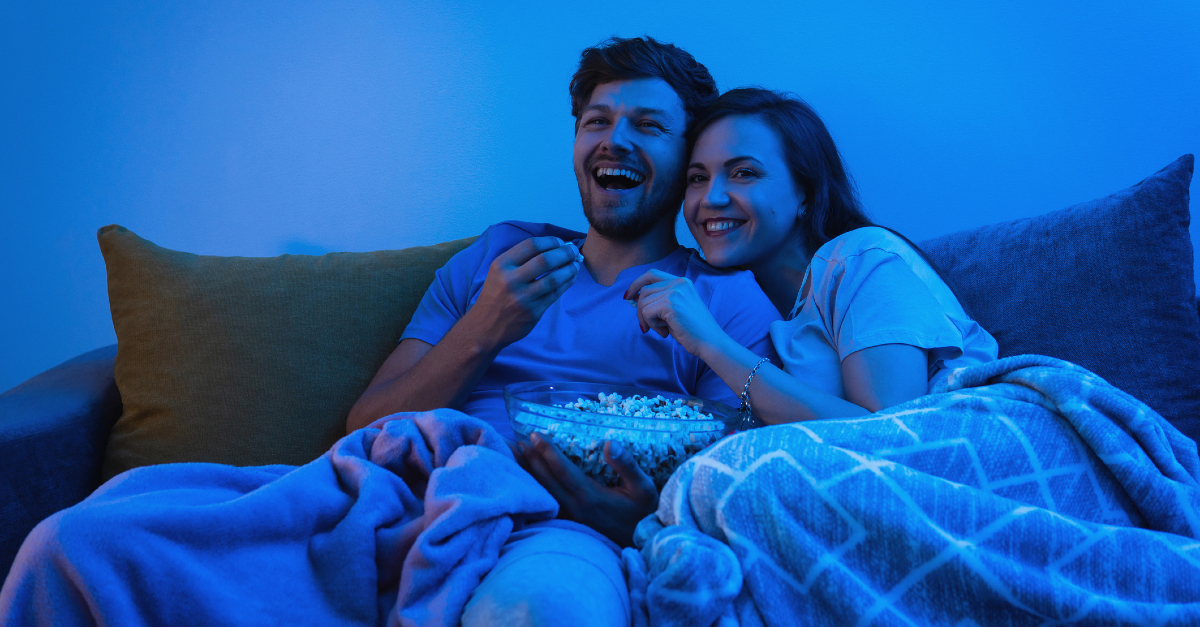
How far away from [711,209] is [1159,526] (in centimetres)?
91

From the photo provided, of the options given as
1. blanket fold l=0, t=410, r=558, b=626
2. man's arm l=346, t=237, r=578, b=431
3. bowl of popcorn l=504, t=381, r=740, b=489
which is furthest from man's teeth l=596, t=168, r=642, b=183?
blanket fold l=0, t=410, r=558, b=626

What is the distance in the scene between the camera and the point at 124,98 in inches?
80.8

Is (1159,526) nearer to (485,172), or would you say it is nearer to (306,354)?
(306,354)

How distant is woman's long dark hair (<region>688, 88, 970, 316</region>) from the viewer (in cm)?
152

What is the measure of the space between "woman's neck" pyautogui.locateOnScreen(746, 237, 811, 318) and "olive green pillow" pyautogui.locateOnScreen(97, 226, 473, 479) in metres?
0.78

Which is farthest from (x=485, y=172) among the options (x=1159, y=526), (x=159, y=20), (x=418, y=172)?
(x=1159, y=526)

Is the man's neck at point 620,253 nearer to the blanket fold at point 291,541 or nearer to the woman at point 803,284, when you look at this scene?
the woman at point 803,284

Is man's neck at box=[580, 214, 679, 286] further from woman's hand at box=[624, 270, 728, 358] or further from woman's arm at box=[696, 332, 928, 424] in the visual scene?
woman's arm at box=[696, 332, 928, 424]

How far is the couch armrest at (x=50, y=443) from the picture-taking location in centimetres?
113

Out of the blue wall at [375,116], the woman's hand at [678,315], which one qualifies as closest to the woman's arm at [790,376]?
the woman's hand at [678,315]

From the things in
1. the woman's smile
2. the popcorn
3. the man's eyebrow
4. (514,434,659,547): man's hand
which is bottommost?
(514,434,659,547): man's hand

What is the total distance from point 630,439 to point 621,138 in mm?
838

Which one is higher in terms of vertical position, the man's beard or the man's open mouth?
the man's open mouth

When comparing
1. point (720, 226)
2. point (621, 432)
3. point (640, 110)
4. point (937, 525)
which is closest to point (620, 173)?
point (640, 110)
